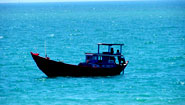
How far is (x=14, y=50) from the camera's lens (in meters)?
64.4

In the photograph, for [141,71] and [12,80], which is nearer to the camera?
[12,80]

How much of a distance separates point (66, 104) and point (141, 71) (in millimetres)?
15885

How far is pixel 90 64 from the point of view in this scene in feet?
137

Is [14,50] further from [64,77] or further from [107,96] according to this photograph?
[107,96]

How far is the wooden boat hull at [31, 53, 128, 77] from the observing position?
40594 millimetres

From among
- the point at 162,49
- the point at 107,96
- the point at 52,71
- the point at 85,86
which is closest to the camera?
the point at 107,96

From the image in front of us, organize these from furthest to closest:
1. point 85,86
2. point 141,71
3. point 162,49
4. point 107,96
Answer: point 162,49 < point 141,71 < point 85,86 < point 107,96

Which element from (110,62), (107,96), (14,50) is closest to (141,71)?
(110,62)

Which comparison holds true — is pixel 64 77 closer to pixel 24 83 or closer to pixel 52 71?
pixel 52 71

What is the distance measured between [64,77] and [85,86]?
382 cm

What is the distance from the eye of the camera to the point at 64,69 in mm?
40969

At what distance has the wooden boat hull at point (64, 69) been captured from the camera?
40594 mm

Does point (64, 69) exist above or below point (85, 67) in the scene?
below

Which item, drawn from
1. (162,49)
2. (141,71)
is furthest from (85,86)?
(162,49)
